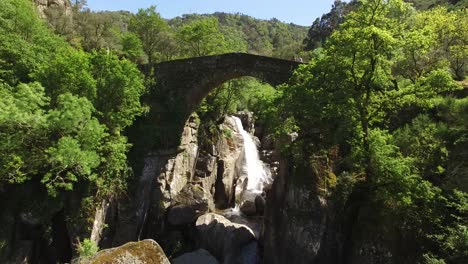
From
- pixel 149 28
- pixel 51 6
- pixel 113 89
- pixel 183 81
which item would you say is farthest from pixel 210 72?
pixel 51 6

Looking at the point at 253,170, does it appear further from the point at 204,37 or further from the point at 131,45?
the point at 131,45

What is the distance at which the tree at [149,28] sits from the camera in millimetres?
30016

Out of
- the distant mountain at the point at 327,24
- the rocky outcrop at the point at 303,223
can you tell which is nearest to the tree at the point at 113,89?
the rocky outcrop at the point at 303,223

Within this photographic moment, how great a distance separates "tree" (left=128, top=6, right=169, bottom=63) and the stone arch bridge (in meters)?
9.99

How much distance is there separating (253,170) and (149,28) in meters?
14.9

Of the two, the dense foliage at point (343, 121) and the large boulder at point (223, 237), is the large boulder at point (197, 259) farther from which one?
the dense foliage at point (343, 121)

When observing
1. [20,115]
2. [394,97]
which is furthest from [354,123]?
[20,115]

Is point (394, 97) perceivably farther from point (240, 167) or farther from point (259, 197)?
point (240, 167)

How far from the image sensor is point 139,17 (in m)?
30.4

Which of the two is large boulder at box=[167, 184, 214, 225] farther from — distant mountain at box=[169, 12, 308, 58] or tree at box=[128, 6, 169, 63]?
distant mountain at box=[169, 12, 308, 58]

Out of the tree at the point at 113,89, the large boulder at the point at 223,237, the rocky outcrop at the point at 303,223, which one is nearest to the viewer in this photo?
the rocky outcrop at the point at 303,223

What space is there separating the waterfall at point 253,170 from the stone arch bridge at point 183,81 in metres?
6.63

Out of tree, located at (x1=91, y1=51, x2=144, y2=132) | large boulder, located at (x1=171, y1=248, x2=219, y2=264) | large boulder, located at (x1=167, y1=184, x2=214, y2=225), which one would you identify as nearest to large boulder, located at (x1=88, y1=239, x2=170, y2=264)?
large boulder, located at (x1=171, y1=248, x2=219, y2=264)

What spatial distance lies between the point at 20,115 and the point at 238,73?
10825mm
